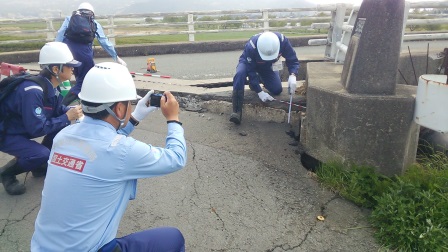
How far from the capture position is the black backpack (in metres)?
5.25

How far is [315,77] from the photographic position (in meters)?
4.79

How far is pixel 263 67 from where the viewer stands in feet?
18.5

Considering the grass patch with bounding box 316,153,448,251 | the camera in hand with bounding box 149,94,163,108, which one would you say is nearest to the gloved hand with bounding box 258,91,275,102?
the grass patch with bounding box 316,153,448,251

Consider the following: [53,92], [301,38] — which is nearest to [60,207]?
[53,92]

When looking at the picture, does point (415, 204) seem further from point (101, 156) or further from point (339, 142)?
point (101, 156)

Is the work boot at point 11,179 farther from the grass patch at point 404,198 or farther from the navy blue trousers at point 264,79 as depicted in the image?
the grass patch at point 404,198

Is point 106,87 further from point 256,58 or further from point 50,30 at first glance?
point 50,30

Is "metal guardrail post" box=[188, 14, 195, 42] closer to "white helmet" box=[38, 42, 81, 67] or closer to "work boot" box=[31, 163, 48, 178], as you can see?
"white helmet" box=[38, 42, 81, 67]

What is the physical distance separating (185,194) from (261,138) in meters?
1.60

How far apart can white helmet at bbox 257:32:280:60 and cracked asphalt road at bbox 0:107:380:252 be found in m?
1.34

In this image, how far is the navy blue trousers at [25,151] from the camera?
3.63 metres

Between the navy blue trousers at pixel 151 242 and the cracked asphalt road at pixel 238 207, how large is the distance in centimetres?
79

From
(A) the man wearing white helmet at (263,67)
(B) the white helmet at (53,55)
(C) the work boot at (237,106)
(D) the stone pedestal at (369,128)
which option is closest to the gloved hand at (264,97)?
(A) the man wearing white helmet at (263,67)

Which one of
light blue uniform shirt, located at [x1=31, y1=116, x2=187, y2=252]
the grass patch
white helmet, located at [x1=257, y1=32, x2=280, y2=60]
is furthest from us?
white helmet, located at [x1=257, y1=32, x2=280, y2=60]
